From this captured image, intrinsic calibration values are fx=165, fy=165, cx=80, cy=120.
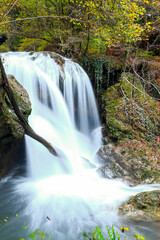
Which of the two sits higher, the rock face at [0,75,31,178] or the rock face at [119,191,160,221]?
the rock face at [0,75,31,178]

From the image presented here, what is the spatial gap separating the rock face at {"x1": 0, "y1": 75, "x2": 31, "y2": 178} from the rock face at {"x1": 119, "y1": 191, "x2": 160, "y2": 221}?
297 cm

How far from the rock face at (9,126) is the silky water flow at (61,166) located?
727 mm

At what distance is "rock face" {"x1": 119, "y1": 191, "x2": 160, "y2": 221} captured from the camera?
3.26m

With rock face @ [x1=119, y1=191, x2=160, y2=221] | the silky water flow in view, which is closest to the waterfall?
the silky water flow

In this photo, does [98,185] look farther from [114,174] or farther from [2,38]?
[2,38]

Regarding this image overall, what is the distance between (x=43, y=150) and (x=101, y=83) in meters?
4.90

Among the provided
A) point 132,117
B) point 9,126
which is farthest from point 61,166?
point 132,117

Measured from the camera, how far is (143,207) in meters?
3.42

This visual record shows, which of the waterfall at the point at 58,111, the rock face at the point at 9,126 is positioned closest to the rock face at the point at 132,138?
the waterfall at the point at 58,111

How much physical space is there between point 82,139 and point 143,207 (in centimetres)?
430

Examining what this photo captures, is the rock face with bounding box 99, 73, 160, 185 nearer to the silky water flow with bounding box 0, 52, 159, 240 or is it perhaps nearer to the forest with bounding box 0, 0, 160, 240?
the forest with bounding box 0, 0, 160, 240

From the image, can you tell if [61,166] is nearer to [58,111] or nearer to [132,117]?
[58,111]

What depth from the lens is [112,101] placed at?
745 centimetres

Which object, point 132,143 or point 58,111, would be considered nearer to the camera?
point 132,143
